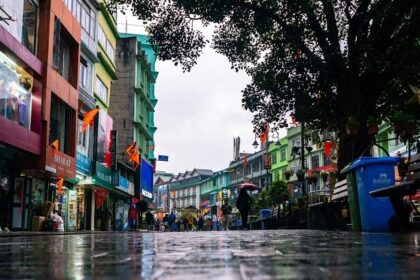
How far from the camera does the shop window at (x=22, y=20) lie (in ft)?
57.6

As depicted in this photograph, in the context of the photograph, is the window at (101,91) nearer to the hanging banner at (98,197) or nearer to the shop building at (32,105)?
the hanging banner at (98,197)

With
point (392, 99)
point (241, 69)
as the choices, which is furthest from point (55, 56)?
point (392, 99)

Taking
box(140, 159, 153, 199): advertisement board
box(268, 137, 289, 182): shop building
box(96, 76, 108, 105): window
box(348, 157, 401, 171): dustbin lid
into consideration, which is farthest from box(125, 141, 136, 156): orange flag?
box(268, 137, 289, 182): shop building

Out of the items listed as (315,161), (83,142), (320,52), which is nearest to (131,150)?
(83,142)

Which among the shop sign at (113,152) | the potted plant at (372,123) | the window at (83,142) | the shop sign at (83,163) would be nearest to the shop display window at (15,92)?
the shop sign at (83,163)

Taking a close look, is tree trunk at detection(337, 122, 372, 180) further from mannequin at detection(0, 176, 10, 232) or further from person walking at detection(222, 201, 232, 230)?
person walking at detection(222, 201, 232, 230)

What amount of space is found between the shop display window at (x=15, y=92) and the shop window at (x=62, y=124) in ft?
9.12

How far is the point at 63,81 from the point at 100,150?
9.00 m

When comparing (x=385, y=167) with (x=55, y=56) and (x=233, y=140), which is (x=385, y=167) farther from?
(x=233, y=140)

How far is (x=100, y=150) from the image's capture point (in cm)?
3152

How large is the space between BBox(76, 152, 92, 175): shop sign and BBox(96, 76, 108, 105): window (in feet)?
18.8

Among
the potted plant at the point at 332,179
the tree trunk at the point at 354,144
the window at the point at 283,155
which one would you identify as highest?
the window at the point at 283,155

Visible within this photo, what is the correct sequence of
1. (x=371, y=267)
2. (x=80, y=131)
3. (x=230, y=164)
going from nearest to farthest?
(x=371, y=267)
(x=80, y=131)
(x=230, y=164)

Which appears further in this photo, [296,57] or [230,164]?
[230,164]
